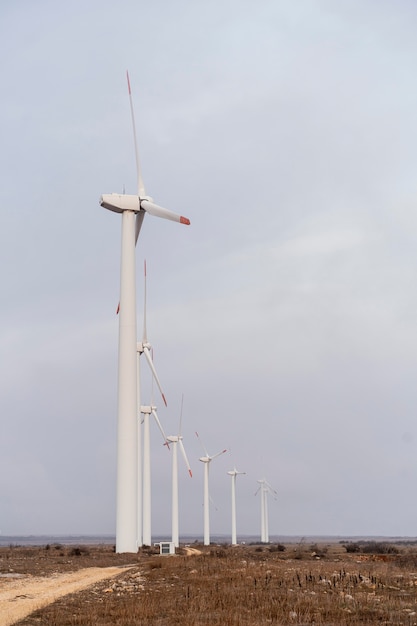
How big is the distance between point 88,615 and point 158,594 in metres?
5.60

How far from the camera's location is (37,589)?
26.5 meters

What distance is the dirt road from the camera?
66.0 feet

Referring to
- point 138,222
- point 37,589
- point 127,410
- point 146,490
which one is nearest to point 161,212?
point 138,222

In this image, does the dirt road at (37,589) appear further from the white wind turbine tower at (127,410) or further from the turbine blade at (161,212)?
the turbine blade at (161,212)

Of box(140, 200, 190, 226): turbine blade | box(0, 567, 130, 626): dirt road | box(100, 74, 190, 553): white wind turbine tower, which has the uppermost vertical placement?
box(140, 200, 190, 226): turbine blade

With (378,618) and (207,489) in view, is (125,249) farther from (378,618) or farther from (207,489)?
(207,489)

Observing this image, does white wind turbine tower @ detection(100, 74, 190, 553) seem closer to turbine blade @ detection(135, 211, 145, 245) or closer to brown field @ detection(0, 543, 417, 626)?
turbine blade @ detection(135, 211, 145, 245)

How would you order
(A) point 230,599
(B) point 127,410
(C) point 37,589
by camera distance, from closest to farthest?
(A) point 230,599 → (C) point 37,589 → (B) point 127,410

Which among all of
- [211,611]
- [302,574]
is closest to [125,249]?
[302,574]

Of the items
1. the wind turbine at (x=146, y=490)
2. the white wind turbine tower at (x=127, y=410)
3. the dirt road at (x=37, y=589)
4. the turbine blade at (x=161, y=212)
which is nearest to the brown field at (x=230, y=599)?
the dirt road at (x=37, y=589)

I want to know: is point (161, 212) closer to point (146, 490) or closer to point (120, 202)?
point (120, 202)

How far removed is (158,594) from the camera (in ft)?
78.8

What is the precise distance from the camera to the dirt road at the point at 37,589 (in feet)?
66.0

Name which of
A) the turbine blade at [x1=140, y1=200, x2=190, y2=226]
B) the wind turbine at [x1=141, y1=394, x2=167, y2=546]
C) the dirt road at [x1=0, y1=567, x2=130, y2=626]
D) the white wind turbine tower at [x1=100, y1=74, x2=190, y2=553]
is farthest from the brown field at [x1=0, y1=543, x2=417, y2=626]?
the wind turbine at [x1=141, y1=394, x2=167, y2=546]
